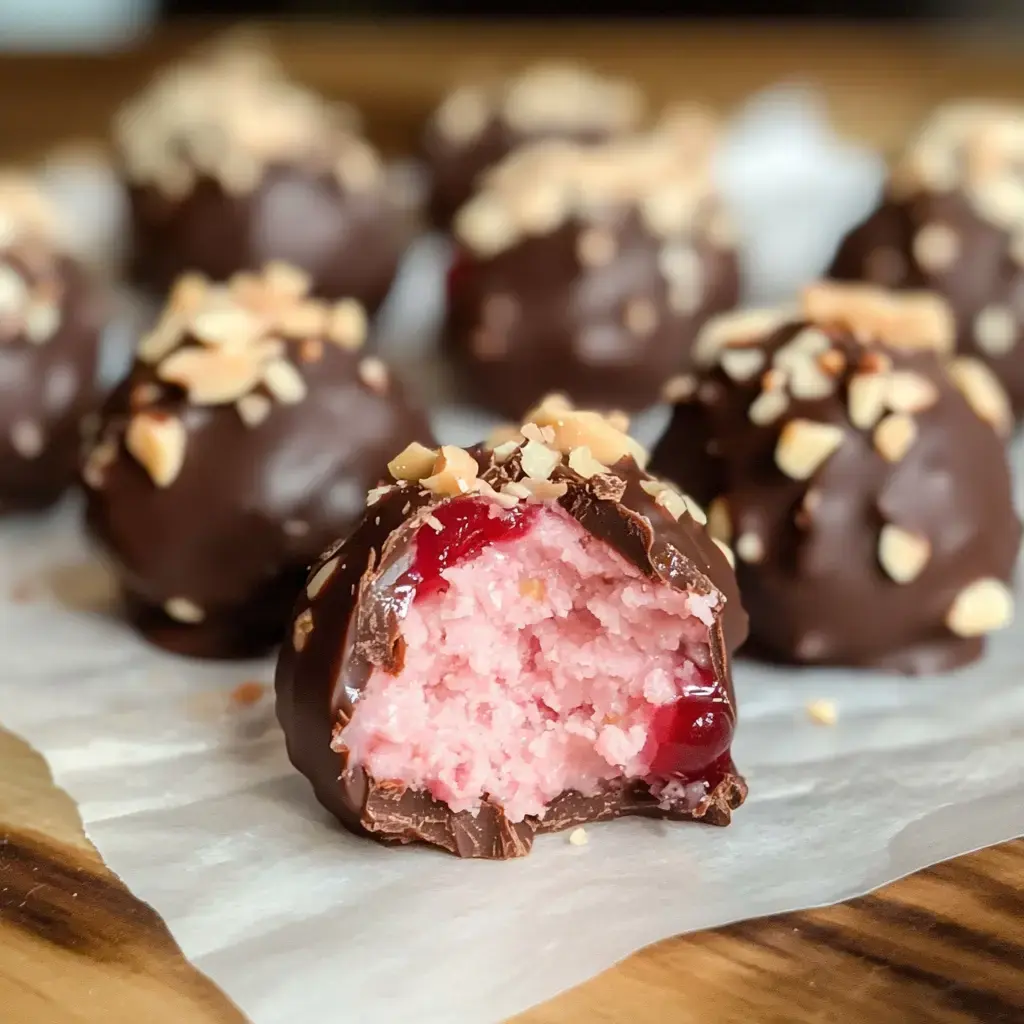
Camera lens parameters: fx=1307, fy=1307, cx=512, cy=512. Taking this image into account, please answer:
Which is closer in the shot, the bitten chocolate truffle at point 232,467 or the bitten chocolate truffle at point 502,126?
the bitten chocolate truffle at point 232,467

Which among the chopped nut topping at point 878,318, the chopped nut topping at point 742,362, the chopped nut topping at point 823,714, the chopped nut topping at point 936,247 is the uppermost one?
the chopped nut topping at point 936,247

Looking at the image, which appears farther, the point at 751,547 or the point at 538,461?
the point at 751,547

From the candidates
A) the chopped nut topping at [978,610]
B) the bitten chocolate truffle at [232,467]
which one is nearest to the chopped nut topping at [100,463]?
the bitten chocolate truffle at [232,467]

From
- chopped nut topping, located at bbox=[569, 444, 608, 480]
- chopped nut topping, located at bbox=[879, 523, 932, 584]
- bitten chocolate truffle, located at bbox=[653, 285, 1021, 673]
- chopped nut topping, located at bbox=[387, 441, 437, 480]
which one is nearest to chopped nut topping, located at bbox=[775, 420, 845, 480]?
bitten chocolate truffle, located at bbox=[653, 285, 1021, 673]

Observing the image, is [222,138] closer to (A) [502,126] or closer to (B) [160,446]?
(A) [502,126]

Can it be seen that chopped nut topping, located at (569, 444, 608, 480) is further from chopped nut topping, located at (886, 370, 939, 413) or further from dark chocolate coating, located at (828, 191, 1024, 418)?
dark chocolate coating, located at (828, 191, 1024, 418)

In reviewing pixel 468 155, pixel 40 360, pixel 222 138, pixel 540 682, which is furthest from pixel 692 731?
pixel 468 155

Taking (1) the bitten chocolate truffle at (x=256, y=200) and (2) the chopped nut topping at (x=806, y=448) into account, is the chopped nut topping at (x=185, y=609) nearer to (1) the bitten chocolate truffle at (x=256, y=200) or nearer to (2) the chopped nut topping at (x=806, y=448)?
(2) the chopped nut topping at (x=806, y=448)

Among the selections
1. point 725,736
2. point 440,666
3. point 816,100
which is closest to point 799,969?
point 725,736
